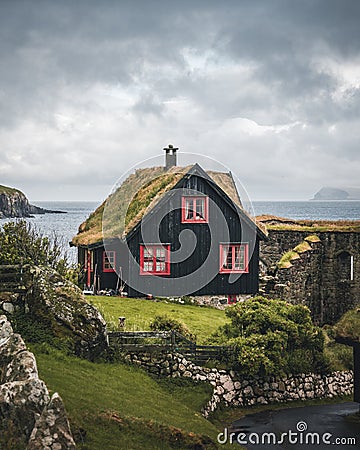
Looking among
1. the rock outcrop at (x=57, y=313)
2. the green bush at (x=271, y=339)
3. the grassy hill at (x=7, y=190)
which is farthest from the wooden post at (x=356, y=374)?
the grassy hill at (x=7, y=190)

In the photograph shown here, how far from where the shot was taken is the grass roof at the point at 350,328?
21.0m

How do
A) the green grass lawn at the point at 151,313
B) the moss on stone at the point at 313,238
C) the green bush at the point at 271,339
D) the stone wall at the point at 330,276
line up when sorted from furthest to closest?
the moss on stone at the point at 313,238, the stone wall at the point at 330,276, the green grass lawn at the point at 151,313, the green bush at the point at 271,339

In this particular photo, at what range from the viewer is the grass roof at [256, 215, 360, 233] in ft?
140

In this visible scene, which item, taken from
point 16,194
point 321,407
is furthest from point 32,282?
point 16,194

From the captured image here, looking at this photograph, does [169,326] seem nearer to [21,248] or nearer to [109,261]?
A: [21,248]

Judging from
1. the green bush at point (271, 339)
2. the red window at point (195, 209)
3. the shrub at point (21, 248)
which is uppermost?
the red window at point (195, 209)

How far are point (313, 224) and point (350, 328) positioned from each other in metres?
28.8

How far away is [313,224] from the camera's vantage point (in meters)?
49.4

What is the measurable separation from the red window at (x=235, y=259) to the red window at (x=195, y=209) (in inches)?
90.2

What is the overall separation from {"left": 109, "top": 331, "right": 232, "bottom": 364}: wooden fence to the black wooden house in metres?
12.2

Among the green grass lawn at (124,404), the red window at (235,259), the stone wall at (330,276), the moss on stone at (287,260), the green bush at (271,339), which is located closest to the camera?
the green grass lawn at (124,404)

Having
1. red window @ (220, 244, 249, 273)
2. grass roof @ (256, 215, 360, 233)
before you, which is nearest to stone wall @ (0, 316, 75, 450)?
red window @ (220, 244, 249, 273)

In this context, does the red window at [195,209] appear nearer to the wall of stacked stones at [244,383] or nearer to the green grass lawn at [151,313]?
the green grass lawn at [151,313]

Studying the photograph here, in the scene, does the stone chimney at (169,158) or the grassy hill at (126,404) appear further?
the stone chimney at (169,158)
